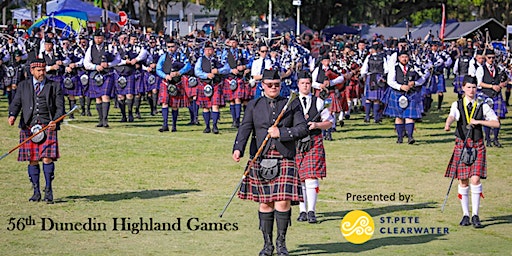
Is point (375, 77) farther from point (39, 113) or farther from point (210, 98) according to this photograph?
point (39, 113)

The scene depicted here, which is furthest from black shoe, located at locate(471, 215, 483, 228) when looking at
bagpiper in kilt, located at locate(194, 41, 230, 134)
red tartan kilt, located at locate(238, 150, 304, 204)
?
bagpiper in kilt, located at locate(194, 41, 230, 134)

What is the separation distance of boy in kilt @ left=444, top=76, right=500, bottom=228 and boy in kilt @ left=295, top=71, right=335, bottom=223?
1123 mm

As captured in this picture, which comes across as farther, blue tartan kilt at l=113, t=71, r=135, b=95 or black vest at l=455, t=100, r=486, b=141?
blue tartan kilt at l=113, t=71, r=135, b=95

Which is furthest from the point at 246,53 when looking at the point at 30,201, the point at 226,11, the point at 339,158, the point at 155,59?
the point at 226,11

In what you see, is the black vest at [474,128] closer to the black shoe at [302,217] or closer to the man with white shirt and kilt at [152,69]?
the black shoe at [302,217]

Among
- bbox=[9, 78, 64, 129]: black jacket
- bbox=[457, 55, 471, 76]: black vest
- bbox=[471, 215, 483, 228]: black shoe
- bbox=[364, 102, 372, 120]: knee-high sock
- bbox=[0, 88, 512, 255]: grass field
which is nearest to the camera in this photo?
bbox=[0, 88, 512, 255]: grass field

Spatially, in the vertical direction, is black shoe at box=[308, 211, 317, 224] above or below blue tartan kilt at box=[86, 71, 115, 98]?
below

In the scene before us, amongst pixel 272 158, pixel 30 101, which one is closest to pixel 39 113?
pixel 30 101

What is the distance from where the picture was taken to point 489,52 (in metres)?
15.5

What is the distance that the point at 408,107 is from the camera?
612 inches

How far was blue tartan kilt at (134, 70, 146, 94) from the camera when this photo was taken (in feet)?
60.5

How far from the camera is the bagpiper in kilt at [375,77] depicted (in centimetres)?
1898

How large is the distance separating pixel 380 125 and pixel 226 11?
23009mm

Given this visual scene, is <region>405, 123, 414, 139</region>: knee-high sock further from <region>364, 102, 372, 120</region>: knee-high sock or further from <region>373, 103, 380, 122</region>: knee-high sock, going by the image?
<region>364, 102, 372, 120</region>: knee-high sock
